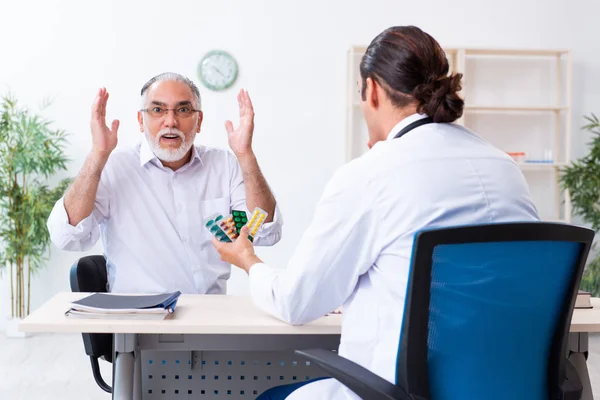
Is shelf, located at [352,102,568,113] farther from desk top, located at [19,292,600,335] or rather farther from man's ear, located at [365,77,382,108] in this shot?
man's ear, located at [365,77,382,108]

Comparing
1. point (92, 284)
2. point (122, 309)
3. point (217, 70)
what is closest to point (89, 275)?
point (92, 284)

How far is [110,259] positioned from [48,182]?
2.87 metres

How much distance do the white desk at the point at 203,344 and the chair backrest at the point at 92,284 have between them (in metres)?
0.25

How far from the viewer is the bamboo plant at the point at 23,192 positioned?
16.2 ft

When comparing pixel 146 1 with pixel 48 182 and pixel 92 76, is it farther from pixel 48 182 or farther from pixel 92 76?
pixel 48 182

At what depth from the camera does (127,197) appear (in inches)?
109

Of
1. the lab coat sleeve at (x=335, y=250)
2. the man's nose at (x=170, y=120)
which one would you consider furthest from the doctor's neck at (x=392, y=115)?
the man's nose at (x=170, y=120)

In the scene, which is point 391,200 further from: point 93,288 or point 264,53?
point 264,53

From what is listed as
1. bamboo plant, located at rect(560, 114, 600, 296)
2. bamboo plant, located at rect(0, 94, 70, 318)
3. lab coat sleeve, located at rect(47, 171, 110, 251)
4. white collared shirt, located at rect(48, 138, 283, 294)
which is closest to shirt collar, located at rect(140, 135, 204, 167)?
white collared shirt, located at rect(48, 138, 283, 294)

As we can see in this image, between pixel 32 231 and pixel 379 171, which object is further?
pixel 32 231

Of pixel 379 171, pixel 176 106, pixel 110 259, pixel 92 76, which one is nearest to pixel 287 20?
pixel 92 76

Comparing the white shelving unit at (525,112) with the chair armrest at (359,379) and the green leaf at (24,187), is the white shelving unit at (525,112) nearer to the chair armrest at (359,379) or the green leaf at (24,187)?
the green leaf at (24,187)

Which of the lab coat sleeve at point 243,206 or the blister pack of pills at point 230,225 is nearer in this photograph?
the blister pack of pills at point 230,225

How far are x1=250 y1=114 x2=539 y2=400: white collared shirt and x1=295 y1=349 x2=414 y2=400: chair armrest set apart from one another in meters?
0.05
